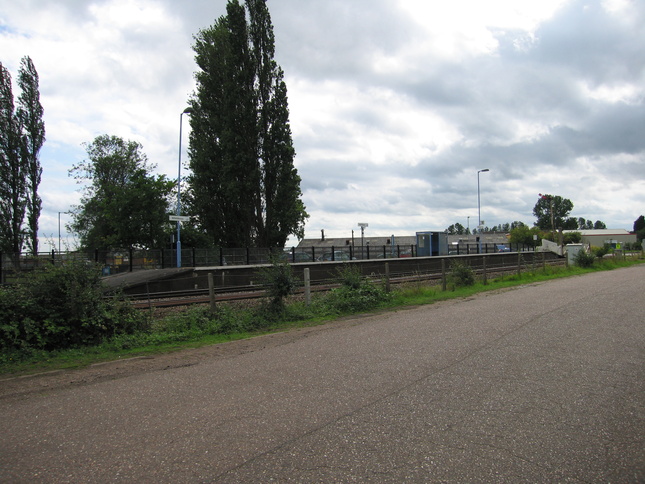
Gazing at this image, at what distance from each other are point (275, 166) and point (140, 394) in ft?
102

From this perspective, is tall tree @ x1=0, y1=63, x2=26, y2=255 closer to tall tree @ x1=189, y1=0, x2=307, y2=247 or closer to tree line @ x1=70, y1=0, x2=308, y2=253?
tree line @ x1=70, y1=0, x2=308, y2=253

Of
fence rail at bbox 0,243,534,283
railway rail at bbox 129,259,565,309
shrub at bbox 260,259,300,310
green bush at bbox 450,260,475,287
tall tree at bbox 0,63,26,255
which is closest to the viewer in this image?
shrub at bbox 260,259,300,310

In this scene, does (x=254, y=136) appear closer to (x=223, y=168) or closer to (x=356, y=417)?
(x=223, y=168)

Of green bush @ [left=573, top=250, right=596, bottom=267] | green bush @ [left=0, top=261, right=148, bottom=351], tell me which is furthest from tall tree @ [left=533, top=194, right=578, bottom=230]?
green bush @ [left=0, top=261, right=148, bottom=351]

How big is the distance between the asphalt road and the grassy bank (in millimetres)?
1863

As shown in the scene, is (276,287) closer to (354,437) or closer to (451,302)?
(451,302)

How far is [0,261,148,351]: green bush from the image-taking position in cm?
806

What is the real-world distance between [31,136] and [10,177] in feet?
16.8

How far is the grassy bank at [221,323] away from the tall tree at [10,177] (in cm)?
3683

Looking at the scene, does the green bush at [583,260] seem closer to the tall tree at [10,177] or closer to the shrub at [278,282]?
the shrub at [278,282]

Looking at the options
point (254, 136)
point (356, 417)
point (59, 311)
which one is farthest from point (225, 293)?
point (254, 136)

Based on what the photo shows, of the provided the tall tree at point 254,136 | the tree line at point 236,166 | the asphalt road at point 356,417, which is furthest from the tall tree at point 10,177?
the asphalt road at point 356,417

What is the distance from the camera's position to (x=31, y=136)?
43625 mm

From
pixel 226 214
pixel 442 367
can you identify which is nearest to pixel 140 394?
pixel 442 367
